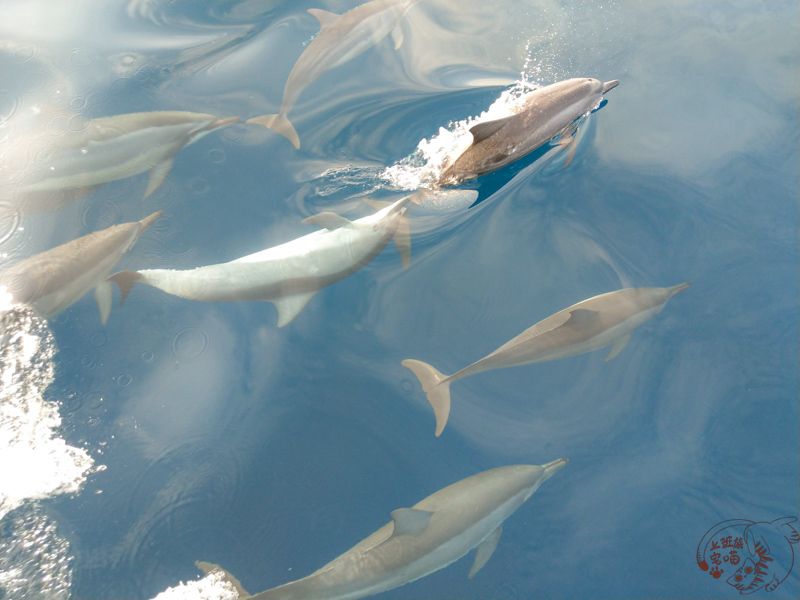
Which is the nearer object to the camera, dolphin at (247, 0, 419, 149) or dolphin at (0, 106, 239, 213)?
dolphin at (0, 106, 239, 213)

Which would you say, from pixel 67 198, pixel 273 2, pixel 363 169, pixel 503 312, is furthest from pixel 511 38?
pixel 67 198

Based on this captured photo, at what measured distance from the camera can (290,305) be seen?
11.7 feet

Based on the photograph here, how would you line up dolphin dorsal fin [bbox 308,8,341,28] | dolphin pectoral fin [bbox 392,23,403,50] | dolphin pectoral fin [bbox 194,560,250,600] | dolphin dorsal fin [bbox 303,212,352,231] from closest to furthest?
dolphin pectoral fin [bbox 194,560,250,600], dolphin dorsal fin [bbox 303,212,352,231], dolphin dorsal fin [bbox 308,8,341,28], dolphin pectoral fin [bbox 392,23,403,50]

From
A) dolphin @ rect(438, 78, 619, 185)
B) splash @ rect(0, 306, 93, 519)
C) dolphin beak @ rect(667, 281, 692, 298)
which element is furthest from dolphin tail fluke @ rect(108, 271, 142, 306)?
dolphin beak @ rect(667, 281, 692, 298)

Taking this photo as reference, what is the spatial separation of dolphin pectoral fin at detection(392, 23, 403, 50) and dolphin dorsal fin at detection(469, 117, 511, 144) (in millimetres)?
1857

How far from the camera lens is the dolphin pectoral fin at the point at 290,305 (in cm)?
355

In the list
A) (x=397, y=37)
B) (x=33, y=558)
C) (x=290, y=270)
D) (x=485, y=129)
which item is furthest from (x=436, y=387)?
(x=397, y=37)

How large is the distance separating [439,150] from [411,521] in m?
3.08

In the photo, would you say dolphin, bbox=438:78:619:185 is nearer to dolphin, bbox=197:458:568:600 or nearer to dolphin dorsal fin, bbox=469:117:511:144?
dolphin dorsal fin, bbox=469:117:511:144

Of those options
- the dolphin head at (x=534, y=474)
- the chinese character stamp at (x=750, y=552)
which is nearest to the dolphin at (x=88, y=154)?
the dolphin head at (x=534, y=474)

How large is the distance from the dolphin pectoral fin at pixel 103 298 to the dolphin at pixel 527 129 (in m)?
2.76

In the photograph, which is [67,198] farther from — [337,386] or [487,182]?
[487,182]

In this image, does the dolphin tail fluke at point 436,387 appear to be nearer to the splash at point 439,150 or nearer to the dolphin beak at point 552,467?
the dolphin beak at point 552,467

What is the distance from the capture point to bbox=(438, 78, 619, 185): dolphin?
4051mm
